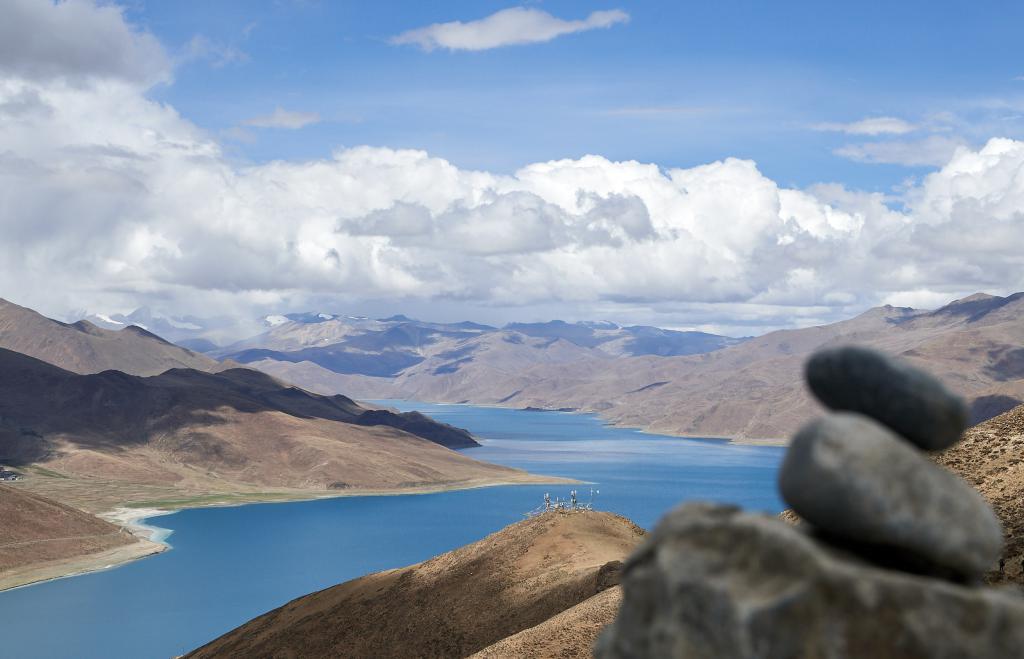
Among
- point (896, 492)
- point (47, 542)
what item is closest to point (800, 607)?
point (896, 492)

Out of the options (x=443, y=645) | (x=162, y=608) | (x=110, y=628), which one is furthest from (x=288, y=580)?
(x=443, y=645)

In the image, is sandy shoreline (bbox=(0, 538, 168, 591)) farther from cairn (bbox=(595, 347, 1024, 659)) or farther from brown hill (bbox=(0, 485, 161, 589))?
cairn (bbox=(595, 347, 1024, 659))

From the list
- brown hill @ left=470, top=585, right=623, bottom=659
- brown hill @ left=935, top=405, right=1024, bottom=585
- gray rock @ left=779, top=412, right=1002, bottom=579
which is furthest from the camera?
→ brown hill @ left=470, top=585, right=623, bottom=659

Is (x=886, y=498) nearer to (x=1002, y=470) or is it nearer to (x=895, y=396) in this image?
(x=895, y=396)

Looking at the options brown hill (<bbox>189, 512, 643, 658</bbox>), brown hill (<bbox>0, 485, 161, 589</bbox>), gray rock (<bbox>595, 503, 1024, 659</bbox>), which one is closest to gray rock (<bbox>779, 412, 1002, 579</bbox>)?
gray rock (<bbox>595, 503, 1024, 659</bbox>)

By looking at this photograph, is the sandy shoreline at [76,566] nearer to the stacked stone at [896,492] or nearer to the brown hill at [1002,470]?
the brown hill at [1002,470]

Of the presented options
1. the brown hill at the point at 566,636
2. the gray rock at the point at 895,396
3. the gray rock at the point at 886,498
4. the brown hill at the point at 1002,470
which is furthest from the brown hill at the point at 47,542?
the gray rock at the point at 886,498

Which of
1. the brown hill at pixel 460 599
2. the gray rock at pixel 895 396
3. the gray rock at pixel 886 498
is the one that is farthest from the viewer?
the brown hill at pixel 460 599
